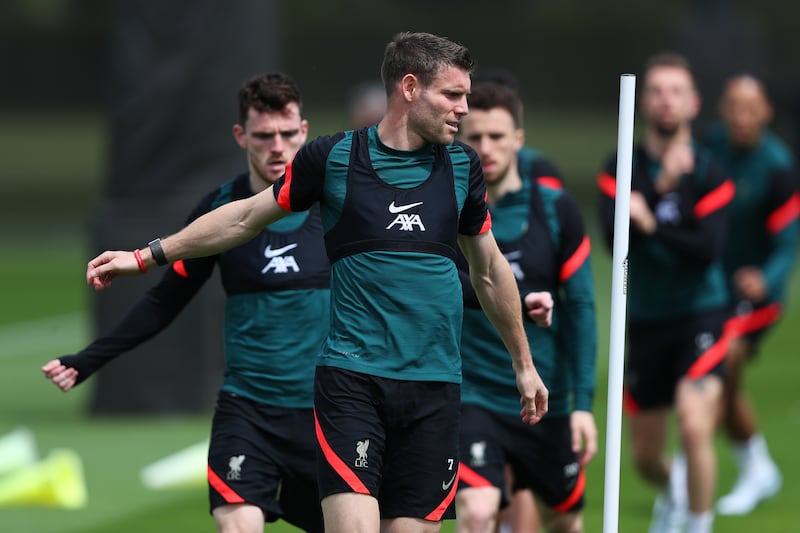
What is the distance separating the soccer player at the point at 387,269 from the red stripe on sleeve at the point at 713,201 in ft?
12.2

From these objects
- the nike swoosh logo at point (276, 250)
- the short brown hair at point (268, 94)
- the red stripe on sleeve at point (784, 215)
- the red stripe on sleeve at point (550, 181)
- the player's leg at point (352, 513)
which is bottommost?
the player's leg at point (352, 513)

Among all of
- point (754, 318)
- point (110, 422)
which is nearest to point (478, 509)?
point (754, 318)

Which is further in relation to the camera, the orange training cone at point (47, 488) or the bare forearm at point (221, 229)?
the orange training cone at point (47, 488)

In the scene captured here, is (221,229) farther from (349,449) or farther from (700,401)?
(700,401)

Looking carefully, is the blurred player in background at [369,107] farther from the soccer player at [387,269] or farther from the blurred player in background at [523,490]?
the soccer player at [387,269]

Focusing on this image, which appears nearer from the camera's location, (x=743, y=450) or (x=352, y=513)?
(x=352, y=513)

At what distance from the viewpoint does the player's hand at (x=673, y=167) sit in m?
9.53

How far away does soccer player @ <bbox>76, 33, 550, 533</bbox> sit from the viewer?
5824 mm

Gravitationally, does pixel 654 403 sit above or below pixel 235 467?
below

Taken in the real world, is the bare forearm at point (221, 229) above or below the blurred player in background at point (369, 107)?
above

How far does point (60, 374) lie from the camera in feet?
22.1

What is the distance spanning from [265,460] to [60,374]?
93cm

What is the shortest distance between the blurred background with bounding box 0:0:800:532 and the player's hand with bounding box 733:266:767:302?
1339 mm

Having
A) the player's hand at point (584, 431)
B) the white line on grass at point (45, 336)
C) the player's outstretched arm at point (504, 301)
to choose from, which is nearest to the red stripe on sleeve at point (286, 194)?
the player's outstretched arm at point (504, 301)
